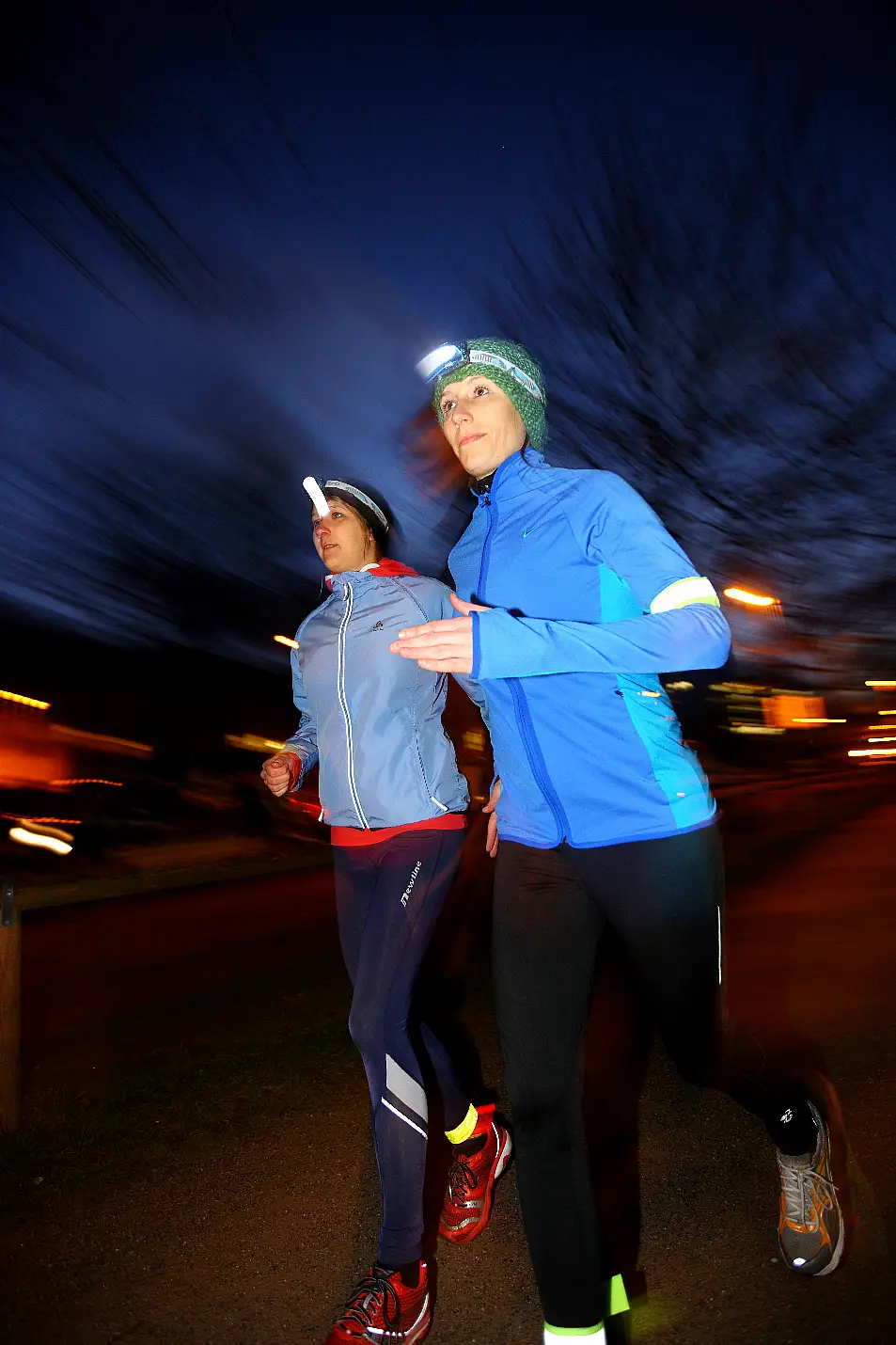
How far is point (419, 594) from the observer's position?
311cm

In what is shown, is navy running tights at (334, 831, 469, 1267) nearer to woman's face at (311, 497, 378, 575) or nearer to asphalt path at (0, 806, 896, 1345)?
asphalt path at (0, 806, 896, 1345)

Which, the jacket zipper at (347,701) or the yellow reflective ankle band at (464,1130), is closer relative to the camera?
the jacket zipper at (347,701)

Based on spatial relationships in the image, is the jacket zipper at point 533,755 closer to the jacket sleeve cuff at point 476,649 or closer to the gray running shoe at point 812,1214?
the jacket sleeve cuff at point 476,649

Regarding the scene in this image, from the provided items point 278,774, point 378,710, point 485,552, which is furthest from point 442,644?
point 278,774

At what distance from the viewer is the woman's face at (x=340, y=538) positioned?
10.7 feet

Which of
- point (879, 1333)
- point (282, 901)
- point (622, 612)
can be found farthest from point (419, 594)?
point (282, 901)

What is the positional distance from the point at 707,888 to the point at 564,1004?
1.46ft

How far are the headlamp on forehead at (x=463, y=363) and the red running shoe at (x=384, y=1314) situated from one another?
255cm

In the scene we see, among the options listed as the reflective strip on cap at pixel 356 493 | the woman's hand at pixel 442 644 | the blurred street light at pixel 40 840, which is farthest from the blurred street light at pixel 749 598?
the woman's hand at pixel 442 644

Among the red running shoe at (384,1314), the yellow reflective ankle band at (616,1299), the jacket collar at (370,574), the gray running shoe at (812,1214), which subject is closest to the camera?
the yellow reflective ankle band at (616,1299)

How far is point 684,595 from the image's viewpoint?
210cm

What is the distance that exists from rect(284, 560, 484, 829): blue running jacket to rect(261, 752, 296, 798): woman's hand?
172 mm

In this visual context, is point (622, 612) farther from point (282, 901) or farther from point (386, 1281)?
point (282, 901)

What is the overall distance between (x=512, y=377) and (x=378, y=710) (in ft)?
3.62
